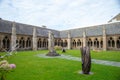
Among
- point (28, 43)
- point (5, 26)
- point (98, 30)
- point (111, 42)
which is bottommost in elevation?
point (28, 43)

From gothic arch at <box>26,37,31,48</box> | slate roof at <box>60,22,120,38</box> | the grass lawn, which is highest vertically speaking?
slate roof at <box>60,22,120,38</box>

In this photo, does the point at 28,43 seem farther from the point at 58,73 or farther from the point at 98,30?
the point at 58,73

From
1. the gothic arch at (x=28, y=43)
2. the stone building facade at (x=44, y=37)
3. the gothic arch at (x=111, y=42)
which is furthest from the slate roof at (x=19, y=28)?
the gothic arch at (x=111, y=42)

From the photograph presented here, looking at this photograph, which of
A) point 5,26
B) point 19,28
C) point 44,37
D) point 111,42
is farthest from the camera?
point 44,37

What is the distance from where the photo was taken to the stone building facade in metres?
30.2

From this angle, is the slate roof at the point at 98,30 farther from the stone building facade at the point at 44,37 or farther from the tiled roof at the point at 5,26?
the tiled roof at the point at 5,26

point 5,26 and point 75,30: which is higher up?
point 75,30

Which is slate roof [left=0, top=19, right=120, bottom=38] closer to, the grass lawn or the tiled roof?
the tiled roof

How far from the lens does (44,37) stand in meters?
40.0

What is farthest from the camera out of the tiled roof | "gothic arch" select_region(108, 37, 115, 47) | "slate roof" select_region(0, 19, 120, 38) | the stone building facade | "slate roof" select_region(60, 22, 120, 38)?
"slate roof" select_region(60, 22, 120, 38)

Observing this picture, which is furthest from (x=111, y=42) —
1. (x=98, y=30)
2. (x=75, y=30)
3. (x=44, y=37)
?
(x=44, y=37)

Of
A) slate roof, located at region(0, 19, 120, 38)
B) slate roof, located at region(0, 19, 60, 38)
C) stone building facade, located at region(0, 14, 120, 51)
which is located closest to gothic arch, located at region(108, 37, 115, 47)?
stone building facade, located at region(0, 14, 120, 51)

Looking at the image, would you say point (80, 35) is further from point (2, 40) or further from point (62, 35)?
point (2, 40)

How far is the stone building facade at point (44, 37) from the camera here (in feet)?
99.2
